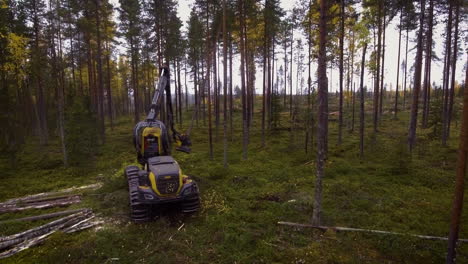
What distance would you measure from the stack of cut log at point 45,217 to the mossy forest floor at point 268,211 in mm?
363

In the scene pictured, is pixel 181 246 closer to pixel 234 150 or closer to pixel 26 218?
pixel 26 218

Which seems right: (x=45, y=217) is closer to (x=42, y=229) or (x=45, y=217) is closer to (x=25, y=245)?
(x=42, y=229)

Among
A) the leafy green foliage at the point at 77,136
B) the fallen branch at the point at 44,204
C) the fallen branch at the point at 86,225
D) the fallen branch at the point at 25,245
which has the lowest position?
the fallen branch at the point at 25,245

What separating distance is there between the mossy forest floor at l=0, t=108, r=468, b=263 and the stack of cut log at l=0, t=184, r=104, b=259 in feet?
1.19

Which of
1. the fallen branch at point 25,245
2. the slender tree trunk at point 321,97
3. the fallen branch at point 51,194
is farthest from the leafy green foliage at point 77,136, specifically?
the slender tree trunk at point 321,97

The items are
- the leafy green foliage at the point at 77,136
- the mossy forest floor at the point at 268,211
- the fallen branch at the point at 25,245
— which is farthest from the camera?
the leafy green foliage at the point at 77,136

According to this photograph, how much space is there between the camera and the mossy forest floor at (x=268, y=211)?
6770mm

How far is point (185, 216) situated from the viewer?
363 inches

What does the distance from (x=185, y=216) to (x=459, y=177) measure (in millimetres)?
7960

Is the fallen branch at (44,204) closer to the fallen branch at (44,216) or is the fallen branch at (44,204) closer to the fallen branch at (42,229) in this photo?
the fallen branch at (44,216)

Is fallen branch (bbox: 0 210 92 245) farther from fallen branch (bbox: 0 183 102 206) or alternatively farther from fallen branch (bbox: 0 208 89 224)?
fallen branch (bbox: 0 183 102 206)

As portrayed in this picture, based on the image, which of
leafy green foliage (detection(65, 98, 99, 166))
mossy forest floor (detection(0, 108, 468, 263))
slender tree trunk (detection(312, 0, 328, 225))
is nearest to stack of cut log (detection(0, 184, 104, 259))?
mossy forest floor (detection(0, 108, 468, 263))

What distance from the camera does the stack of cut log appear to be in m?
7.45

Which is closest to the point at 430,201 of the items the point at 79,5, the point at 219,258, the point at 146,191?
the point at 219,258
